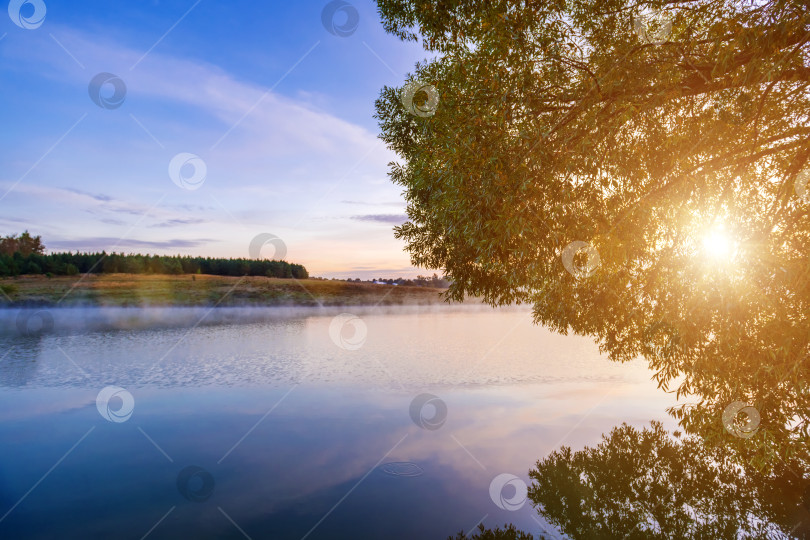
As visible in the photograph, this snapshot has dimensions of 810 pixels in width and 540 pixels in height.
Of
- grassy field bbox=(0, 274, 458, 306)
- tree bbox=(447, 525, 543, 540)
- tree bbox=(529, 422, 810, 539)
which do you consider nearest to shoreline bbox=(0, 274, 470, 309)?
grassy field bbox=(0, 274, 458, 306)

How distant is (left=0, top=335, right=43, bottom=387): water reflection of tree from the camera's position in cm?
2078

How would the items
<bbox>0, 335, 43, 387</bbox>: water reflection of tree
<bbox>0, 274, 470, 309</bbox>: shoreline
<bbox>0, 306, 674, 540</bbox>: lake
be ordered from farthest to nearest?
1. <bbox>0, 274, 470, 309</bbox>: shoreline
2. <bbox>0, 335, 43, 387</bbox>: water reflection of tree
3. <bbox>0, 306, 674, 540</bbox>: lake

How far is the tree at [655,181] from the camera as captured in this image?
8.58m

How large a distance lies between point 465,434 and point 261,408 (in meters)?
7.64

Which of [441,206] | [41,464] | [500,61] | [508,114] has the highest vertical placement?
[500,61]

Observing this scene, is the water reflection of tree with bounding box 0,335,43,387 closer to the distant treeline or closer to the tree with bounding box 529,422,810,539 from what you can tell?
the tree with bounding box 529,422,810,539

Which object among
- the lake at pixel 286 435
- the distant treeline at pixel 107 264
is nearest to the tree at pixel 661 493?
the lake at pixel 286 435

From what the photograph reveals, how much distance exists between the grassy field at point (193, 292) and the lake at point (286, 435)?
136 feet

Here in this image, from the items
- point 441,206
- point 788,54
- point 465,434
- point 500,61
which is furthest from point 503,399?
point 788,54

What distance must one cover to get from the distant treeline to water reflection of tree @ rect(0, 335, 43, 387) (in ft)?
172

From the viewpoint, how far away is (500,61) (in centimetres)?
1056

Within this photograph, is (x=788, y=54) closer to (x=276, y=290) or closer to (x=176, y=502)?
(x=176, y=502)

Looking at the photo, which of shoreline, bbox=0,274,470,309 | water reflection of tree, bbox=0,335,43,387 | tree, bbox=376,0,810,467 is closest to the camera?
tree, bbox=376,0,810,467

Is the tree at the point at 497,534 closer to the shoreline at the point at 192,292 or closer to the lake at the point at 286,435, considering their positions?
the lake at the point at 286,435
